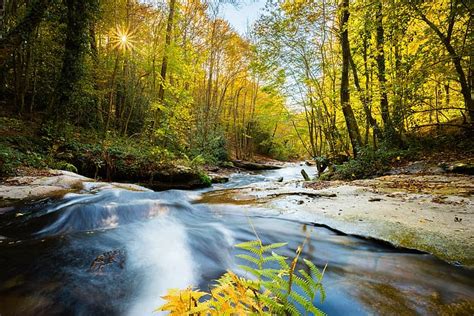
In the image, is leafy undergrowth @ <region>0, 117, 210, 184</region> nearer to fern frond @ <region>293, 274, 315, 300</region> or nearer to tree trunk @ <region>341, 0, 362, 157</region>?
tree trunk @ <region>341, 0, 362, 157</region>

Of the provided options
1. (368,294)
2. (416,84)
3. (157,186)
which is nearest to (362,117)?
(416,84)

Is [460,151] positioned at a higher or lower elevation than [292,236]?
higher

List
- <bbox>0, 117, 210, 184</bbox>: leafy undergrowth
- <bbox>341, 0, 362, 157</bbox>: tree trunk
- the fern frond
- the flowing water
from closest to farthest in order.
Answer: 1. the fern frond
2. the flowing water
3. <bbox>0, 117, 210, 184</bbox>: leafy undergrowth
4. <bbox>341, 0, 362, 157</bbox>: tree trunk

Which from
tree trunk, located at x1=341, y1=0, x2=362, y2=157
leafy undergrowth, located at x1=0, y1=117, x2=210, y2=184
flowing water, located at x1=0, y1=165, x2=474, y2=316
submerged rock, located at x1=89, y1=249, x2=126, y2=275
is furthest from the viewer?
tree trunk, located at x1=341, y1=0, x2=362, y2=157

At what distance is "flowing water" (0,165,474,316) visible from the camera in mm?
2066

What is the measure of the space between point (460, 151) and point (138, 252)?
9.95 m

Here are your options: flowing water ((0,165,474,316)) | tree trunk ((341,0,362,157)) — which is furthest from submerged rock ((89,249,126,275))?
tree trunk ((341,0,362,157))

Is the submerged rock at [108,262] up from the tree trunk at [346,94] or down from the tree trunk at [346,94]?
down

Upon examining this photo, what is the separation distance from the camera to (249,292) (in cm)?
100

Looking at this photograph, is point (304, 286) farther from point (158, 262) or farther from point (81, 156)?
point (81, 156)

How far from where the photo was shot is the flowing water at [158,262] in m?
2.07

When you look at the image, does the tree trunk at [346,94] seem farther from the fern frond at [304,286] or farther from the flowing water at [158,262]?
the fern frond at [304,286]

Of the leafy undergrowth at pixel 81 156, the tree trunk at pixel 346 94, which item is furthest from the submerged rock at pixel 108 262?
the tree trunk at pixel 346 94

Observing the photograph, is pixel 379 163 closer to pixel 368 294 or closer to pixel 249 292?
pixel 368 294
